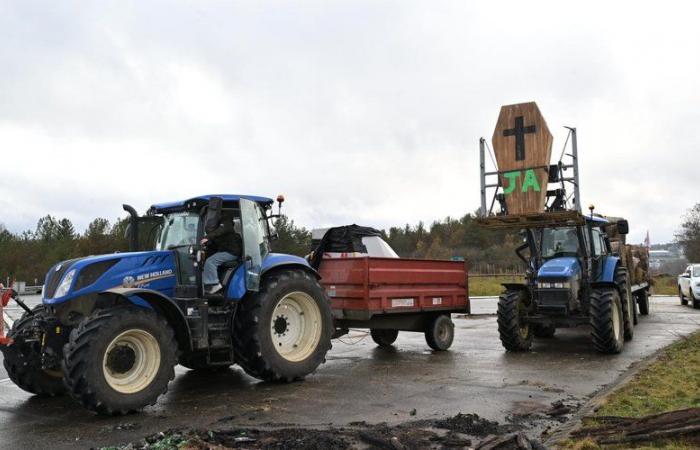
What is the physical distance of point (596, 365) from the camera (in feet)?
29.6

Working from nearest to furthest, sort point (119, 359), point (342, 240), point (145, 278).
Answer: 1. point (119, 359)
2. point (145, 278)
3. point (342, 240)

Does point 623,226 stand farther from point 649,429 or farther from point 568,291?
point 649,429

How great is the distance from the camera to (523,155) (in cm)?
1011

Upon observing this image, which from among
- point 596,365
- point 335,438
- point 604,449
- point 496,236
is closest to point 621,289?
point 596,365

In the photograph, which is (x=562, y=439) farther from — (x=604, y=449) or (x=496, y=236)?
(x=496, y=236)

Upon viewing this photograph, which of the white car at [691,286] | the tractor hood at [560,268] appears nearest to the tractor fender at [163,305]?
the tractor hood at [560,268]

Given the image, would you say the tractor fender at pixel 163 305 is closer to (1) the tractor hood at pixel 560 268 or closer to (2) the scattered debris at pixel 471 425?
(2) the scattered debris at pixel 471 425

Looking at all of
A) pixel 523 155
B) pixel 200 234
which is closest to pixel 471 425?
pixel 200 234

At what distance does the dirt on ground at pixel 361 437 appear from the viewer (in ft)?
15.4

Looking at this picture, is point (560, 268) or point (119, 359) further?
point (560, 268)

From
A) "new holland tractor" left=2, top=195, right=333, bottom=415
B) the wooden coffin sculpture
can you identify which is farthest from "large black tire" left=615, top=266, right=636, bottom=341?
"new holland tractor" left=2, top=195, right=333, bottom=415

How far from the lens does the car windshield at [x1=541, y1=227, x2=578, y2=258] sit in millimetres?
11430

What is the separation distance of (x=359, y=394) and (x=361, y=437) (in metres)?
2.17

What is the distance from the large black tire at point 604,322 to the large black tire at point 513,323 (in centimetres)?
120
